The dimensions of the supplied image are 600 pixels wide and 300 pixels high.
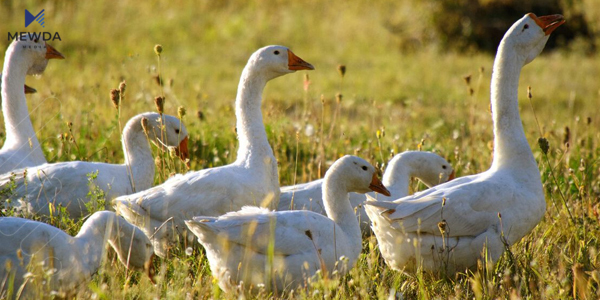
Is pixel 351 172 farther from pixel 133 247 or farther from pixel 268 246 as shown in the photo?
pixel 133 247

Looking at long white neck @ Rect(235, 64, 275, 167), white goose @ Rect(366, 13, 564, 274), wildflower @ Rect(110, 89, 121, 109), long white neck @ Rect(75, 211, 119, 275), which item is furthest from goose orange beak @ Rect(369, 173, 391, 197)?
wildflower @ Rect(110, 89, 121, 109)

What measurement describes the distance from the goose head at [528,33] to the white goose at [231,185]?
1545mm

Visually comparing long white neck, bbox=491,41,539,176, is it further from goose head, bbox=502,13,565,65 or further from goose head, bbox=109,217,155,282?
goose head, bbox=109,217,155,282

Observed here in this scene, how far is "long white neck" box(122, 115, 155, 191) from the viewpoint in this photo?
5713 millimetres

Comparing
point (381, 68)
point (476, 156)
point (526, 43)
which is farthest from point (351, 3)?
point (526, 43)

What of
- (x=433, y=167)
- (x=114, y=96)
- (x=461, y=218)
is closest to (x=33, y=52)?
(x=114, y=96)

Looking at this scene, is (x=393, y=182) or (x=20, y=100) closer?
(x=393, y=182)

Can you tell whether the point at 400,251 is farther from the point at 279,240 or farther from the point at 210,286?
the point at 210,286

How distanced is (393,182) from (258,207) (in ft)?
4.54

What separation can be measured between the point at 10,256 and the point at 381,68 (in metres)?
10.9

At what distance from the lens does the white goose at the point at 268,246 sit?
4016 mm

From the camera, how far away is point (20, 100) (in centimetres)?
616

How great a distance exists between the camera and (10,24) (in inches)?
599

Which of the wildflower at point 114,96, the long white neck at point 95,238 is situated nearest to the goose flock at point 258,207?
the long white neck at point 95,238
